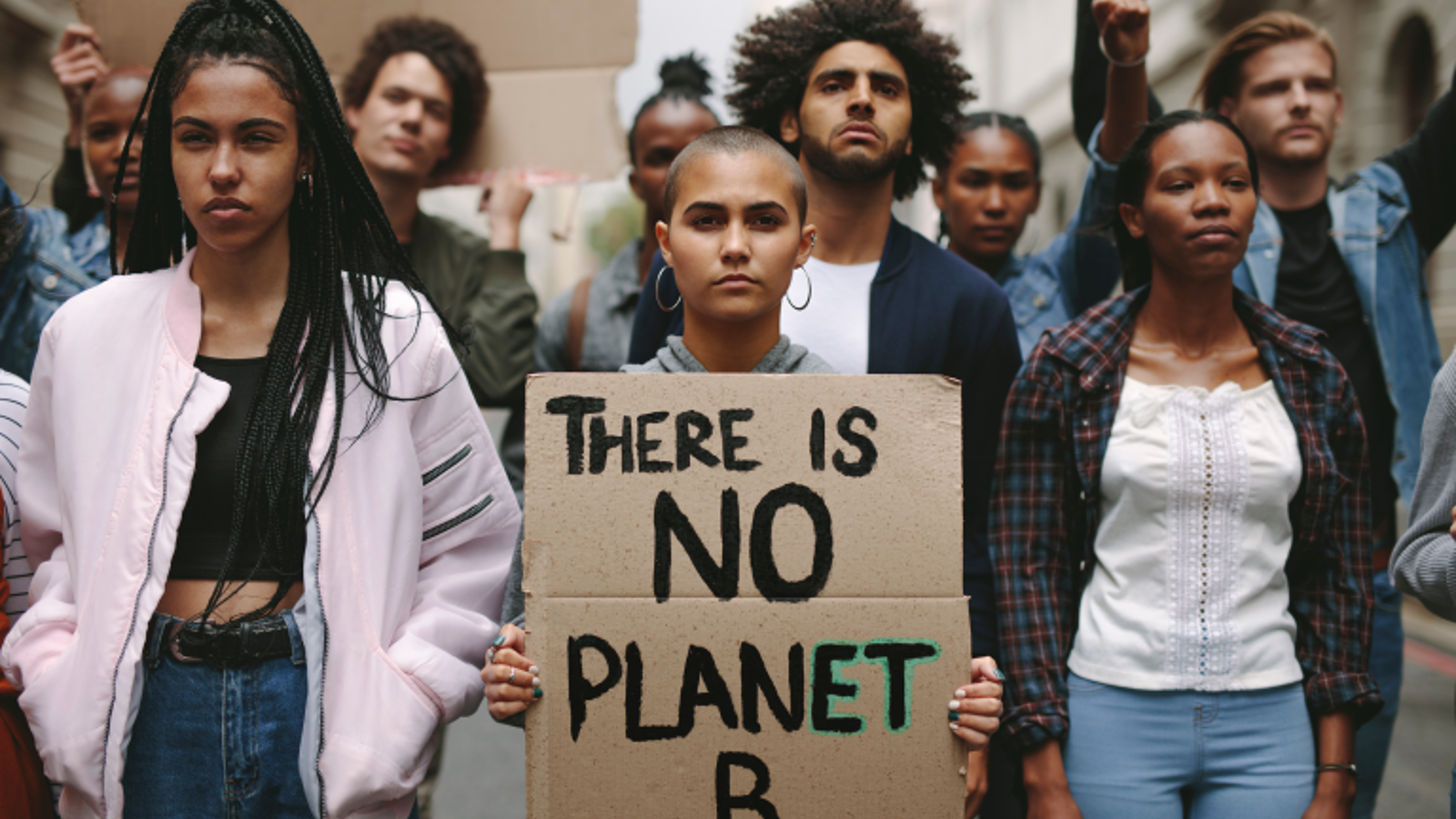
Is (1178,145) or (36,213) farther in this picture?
(36,213)

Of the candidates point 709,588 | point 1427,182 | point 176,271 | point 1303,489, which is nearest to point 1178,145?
point 1303,489

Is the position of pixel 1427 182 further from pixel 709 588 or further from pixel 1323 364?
pixel 709 588

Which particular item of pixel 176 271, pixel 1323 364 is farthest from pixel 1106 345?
pixel 176 271

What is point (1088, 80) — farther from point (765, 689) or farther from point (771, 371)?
point (765, 689)

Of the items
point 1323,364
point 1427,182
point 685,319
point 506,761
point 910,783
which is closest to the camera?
point 910,783

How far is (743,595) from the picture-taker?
1774 mm

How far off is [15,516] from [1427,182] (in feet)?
11.7

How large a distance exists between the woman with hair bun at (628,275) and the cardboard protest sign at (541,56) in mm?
457

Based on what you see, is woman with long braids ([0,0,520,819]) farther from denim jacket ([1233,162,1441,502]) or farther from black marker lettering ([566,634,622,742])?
denim jacket ([1233,162,1441,502])

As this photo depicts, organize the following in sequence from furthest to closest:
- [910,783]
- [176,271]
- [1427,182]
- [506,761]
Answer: [506,761]
[1427,182]
[176,271]
[910,783]

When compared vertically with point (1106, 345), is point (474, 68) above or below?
above

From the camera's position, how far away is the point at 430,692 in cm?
188

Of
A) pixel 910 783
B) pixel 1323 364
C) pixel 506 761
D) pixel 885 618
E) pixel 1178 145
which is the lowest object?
pixel 506 761

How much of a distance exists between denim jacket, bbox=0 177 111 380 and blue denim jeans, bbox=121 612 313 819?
158 centimetres
